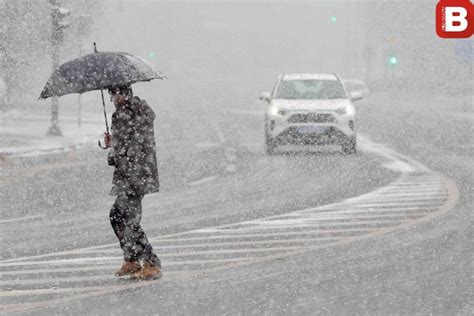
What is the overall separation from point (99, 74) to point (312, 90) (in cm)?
1470

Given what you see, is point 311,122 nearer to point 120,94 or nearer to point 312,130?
point 312,130

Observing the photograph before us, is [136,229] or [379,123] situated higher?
[136,229]

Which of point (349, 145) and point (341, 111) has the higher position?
point (341, 111)

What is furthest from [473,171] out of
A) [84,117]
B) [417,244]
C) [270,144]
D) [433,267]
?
[84,117]

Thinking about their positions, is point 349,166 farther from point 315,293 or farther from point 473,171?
point 315,293

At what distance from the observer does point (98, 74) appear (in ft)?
28.7

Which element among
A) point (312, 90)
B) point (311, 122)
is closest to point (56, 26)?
point (312, 90)

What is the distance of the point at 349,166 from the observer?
62.6ft

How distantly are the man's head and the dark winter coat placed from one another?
0.05 meters

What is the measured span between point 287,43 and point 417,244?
145 m

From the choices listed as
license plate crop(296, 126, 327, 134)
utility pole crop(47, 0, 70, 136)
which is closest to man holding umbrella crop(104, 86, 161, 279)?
license plate crop(296, 126, 327, 134)

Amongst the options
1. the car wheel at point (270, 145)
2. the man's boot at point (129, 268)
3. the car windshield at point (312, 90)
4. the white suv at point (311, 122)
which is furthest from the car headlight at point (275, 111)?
the man's boot at point (129, 268)

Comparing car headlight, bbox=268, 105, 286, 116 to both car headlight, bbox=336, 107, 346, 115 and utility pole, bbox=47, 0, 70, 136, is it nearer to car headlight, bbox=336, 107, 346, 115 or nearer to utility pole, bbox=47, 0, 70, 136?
car headlight, bbox=336, 107, 346, 115

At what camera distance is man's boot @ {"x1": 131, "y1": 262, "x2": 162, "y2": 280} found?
8742mm
